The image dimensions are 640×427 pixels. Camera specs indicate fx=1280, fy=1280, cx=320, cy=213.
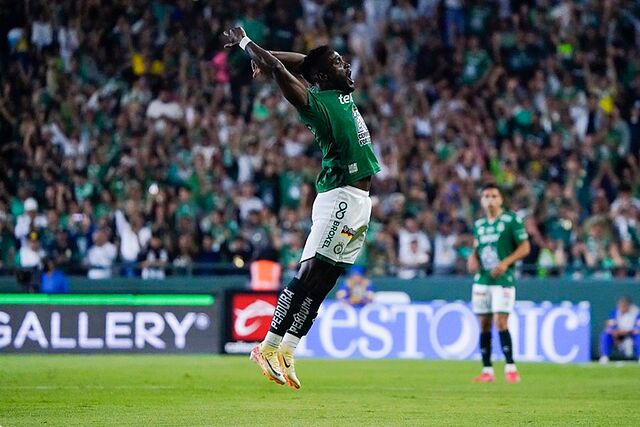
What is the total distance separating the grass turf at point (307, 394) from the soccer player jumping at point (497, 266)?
58 cm

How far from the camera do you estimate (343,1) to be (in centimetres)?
2755

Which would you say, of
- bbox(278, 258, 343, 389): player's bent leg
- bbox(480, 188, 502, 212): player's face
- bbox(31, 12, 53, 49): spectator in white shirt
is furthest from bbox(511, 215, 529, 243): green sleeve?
bbox(31, 12, 53, 49): spectator in white shirt

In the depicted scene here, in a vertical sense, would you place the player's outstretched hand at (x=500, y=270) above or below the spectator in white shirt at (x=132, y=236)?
below

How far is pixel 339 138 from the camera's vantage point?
10.6 meters

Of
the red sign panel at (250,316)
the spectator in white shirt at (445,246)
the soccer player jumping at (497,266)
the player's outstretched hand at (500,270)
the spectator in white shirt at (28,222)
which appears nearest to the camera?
the player's outstretched hand at (500,270)

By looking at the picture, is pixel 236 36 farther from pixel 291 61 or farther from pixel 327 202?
pixel 327 202

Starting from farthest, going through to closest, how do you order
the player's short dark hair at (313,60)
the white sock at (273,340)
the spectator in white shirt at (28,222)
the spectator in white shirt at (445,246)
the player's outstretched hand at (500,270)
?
the spectator in white shirt at (445,246) < the spectator in white shirt at (28,222) < the player's outstretched hand at (500,270) < the white sock at (273,340) < the player's short dark hair at (313,60)

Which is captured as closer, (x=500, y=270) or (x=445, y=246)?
(x=500, y=270)

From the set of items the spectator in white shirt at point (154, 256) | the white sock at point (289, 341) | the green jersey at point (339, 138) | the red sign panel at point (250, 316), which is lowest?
the red sign panel at point (250, 316)

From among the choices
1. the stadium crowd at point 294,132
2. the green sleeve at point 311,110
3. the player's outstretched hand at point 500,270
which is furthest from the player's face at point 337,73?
the stadium crowd at point 294,132

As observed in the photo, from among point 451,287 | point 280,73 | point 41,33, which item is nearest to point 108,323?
point 451,287

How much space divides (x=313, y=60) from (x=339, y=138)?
2.36ft

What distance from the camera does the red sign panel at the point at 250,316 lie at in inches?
853

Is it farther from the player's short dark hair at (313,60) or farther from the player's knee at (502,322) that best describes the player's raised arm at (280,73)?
the player's knee at (502,322)
